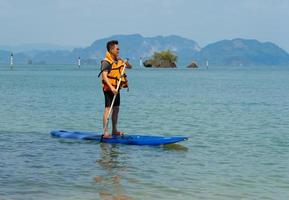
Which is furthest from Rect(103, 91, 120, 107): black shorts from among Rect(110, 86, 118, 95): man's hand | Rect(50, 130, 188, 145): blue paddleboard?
Rect(50, 130, 188, 145): blue paddleboard

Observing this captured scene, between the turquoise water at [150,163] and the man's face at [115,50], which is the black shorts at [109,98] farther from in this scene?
the turquoise water at [150,163]

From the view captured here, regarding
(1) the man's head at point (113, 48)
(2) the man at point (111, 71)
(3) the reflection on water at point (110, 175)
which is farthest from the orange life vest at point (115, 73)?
(3) the reflection on water at point (110, 175)

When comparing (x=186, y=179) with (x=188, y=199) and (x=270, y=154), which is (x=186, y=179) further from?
(x=270, y=154)

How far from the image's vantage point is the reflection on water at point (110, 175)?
35.9ft

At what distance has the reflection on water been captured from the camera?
11.0 meters

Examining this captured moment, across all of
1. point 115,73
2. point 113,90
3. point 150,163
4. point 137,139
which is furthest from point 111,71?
point 150,163

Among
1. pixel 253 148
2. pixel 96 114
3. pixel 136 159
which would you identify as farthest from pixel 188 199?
pixel 96 114

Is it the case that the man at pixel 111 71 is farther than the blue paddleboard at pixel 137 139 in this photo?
No

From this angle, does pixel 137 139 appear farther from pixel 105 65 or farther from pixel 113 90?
pixel 105 65

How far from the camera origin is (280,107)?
36094 millimetres

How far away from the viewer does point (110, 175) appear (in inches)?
503

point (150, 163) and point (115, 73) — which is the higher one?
point (115, 73)

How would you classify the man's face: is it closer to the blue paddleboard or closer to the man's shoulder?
the man's shoulder

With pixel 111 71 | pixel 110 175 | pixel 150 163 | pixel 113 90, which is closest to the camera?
pixel 110 175
